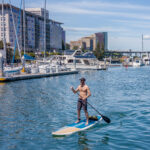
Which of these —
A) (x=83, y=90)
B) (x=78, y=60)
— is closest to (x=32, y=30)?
(x=78, y=60)

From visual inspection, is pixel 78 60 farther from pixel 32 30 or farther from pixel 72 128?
pixel 72 128

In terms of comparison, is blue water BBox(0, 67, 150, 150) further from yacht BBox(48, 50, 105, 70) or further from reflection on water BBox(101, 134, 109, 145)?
yacht BBox(48, 50, 105, 70)

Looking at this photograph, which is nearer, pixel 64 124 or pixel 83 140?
pixel 83 140

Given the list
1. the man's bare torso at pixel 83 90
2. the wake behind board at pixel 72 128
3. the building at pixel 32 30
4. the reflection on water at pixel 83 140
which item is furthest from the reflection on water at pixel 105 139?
the building at pixel 32 30

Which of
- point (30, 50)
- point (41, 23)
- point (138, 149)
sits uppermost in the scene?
point (41, 23)

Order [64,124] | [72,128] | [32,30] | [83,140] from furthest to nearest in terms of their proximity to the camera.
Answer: [32,30] < [64,124] < [72,128] < [83,140]

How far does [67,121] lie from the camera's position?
49.0 ft

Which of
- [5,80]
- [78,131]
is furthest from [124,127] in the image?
[5,80]

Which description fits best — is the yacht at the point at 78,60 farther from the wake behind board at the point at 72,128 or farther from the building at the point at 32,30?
the wake behind board at the point at 72,128

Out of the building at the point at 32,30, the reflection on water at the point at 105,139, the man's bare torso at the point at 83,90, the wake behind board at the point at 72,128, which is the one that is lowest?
the reflection on water at the point at 105,139

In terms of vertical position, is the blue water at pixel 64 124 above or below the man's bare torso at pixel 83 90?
below

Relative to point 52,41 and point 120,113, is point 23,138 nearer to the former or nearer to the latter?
point 120,113

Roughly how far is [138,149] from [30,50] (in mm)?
122198

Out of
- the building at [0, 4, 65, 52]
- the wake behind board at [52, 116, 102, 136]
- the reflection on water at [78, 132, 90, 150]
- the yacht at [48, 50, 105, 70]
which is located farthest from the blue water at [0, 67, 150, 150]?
the building at [0, 4, 65, 52]
